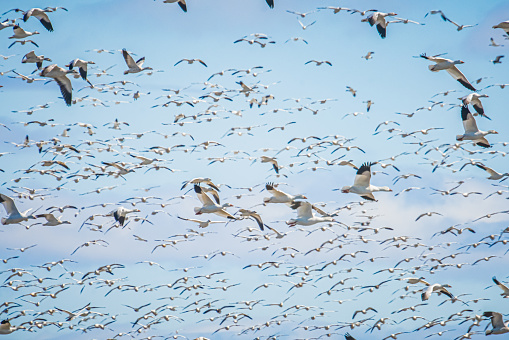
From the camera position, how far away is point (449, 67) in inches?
1334

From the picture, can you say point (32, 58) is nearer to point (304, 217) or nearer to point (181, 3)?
point (181, 3)

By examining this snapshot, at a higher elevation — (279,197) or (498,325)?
(279,197)

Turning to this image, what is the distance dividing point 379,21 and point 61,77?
40.9 feet

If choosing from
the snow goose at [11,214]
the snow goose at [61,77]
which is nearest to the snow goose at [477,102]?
the snow goose at [61,77]

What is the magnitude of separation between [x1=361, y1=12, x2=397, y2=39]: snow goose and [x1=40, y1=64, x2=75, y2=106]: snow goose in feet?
37.6

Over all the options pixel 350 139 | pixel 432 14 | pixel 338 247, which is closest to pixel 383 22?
pixel 432 14

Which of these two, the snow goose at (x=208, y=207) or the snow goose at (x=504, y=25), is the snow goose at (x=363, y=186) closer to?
the snow goose at (x=208, y=207)

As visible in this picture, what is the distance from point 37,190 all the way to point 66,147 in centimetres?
275

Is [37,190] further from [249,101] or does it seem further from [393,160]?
[393,160]

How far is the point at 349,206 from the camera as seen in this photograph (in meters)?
44.7

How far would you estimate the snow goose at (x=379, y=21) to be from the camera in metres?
34.1

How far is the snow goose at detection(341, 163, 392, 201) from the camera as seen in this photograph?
34469mm

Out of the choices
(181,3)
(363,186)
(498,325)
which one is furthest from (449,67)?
(498,325)

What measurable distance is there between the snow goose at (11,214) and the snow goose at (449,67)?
16941 mm
